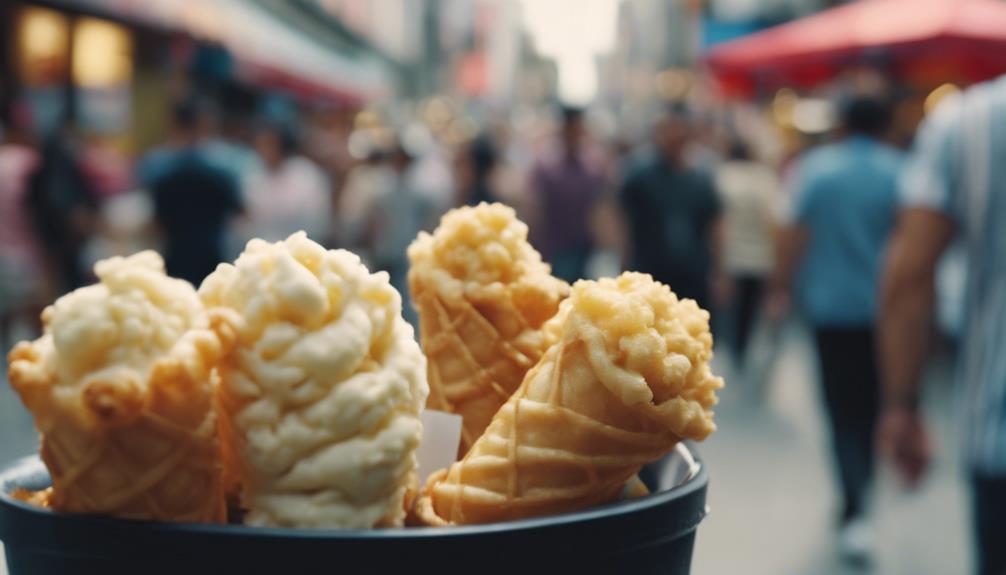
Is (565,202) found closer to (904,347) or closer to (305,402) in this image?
(904,347)

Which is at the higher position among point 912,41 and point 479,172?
point 912,41

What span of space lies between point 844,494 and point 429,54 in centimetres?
9584

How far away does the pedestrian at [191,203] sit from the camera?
24.1 ft

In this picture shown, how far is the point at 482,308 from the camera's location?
4.97 ft

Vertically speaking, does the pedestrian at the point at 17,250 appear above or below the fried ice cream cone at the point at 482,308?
below

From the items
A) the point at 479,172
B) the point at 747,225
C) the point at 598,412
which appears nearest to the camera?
the point at 598,412

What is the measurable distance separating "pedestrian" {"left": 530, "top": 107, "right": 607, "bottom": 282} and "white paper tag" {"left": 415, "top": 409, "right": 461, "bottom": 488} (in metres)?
8.02

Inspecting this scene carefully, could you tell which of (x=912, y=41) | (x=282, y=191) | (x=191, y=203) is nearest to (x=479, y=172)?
(x=282, y=191)

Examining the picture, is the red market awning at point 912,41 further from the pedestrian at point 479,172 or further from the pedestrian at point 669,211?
the pedestrian at point 479,172

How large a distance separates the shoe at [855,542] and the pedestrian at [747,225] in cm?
420

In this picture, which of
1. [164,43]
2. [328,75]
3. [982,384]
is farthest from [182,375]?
[328,75]

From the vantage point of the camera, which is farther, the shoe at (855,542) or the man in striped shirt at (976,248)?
the shoe at (855,542)

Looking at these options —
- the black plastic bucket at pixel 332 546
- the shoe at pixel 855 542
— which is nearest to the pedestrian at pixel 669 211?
the shoe at pixel 855 542

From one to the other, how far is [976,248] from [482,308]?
198 cm
